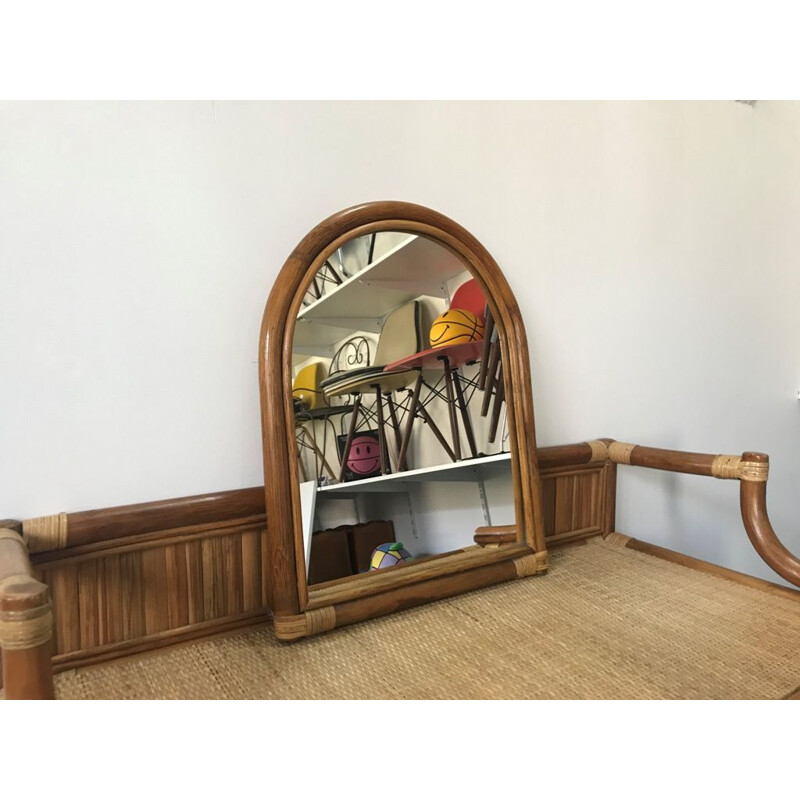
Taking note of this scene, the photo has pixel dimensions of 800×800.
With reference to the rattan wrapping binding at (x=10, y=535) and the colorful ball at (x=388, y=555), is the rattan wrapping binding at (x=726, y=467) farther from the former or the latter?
the rattan wrapping binding at (x=10, y=535)

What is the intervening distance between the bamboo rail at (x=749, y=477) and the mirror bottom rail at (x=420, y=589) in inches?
10.0

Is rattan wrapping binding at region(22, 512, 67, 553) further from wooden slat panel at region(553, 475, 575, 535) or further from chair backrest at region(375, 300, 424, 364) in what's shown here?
wooden slat panel at region(553, 475, 575, 535)

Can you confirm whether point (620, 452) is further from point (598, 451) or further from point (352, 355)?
point (352, 355)

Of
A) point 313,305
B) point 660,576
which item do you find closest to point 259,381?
point 313,305

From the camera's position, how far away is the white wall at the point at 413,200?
0.68 meters

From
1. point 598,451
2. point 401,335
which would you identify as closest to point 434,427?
point 401,335

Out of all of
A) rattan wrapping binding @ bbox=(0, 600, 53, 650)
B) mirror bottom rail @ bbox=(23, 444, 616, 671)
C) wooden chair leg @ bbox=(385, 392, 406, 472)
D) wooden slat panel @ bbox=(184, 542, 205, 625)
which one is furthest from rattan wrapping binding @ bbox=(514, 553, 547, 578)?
rattan wrapping binding @ bbox=(0, 600, 53, 650)

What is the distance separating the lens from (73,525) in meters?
0.65

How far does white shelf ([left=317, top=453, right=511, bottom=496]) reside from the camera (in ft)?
2.60

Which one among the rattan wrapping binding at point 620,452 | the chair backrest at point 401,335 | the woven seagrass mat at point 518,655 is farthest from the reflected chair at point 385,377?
the rattan wrapping binding at point 620,452

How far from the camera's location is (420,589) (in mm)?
786

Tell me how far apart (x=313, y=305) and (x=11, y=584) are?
48cm

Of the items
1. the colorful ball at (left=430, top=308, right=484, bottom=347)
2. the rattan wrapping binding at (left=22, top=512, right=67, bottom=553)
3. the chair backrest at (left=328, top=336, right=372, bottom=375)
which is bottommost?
the rattan wrapping binding at (left=22, top=512, right=67, bottom=553)

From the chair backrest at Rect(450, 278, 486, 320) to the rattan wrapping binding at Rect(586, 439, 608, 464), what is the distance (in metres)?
0.34
